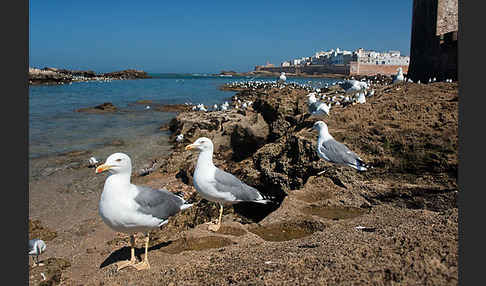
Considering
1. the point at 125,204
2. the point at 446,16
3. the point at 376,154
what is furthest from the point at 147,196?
the point at 446,16

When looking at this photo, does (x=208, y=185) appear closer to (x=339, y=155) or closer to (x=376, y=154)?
(x=339, y=155)

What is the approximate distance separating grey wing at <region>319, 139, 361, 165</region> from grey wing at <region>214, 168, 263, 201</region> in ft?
4.93

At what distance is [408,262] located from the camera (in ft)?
6.69

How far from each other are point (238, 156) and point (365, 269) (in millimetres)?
7772

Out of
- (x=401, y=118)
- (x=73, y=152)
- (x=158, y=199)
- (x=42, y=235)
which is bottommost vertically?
(x=42, y=235)

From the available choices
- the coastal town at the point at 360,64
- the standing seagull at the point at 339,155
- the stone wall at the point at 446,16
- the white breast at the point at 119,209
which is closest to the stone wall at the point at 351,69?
the coastal town at the point at 360,64

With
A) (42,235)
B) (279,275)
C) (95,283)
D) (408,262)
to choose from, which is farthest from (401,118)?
(42,235)

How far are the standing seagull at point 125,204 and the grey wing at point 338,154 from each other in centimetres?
294

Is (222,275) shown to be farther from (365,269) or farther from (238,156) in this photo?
(238,156)

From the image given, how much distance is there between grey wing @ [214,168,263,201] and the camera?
3992 millimetres

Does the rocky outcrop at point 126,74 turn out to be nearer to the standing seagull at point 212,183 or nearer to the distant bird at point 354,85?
the distant bird at point 354,85

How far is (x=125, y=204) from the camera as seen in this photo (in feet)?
9.45

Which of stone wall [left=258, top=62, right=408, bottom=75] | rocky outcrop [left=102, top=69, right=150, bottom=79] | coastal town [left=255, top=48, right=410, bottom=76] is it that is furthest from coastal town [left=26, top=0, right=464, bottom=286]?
rocky outcrop [left=102, top=69, right=150, bottom=79]

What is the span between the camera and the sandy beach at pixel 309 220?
2.21m
